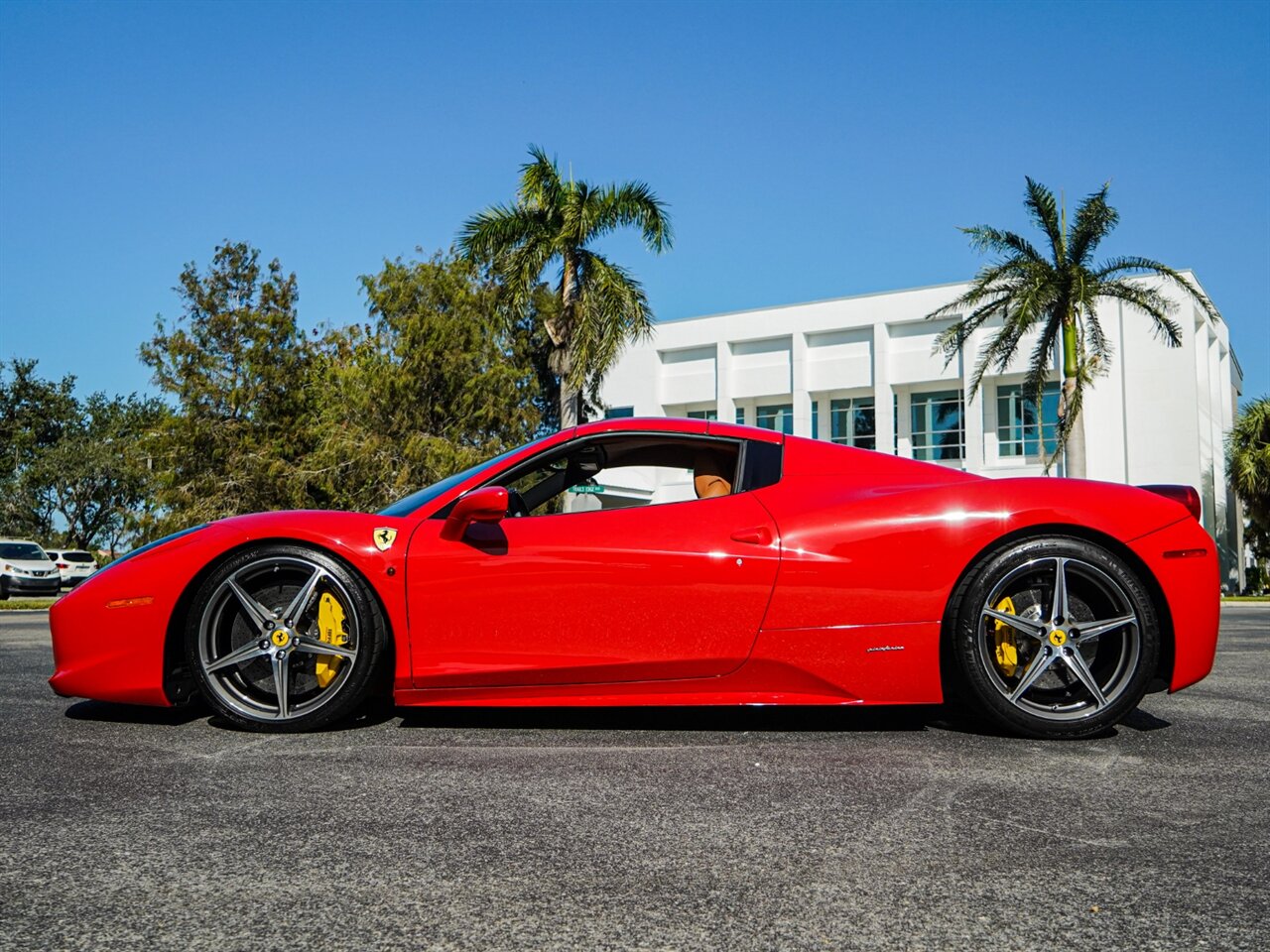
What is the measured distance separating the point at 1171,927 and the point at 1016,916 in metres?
0.27

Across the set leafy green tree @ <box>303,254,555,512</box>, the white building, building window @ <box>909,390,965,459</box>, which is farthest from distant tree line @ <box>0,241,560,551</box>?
building window @ <box>909,390,965,459</box>

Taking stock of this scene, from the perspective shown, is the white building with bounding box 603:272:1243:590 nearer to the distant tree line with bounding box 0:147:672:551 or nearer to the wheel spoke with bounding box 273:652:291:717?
the distant tree line with bounding box 0:147:672:551

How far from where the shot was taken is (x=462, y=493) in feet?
14.0

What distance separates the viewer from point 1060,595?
400 centimetres

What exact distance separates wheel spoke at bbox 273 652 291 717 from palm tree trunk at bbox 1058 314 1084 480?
25.3 m

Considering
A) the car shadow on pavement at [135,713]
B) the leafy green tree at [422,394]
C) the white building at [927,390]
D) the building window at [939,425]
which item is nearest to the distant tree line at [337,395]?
the leafy green tree at [422,394]

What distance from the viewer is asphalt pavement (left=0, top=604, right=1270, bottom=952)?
2027 mm

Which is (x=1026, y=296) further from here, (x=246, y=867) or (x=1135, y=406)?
(x=246, y=867)

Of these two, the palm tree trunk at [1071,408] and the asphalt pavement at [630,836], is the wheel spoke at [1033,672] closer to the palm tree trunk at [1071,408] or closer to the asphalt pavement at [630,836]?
the asphalt pavement at [630,836]

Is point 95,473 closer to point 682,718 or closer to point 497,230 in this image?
point 497,230

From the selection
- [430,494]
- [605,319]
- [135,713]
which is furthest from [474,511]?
[605,319]

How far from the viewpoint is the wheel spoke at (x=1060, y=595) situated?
399 cm

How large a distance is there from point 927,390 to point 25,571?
32.1m

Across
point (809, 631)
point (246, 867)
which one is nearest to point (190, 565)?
point (246, 867)
